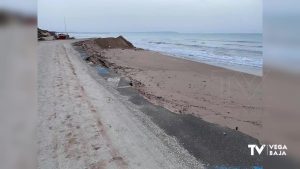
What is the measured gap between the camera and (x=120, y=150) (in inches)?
156

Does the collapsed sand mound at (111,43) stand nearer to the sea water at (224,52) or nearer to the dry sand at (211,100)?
the sea water at (224,52)

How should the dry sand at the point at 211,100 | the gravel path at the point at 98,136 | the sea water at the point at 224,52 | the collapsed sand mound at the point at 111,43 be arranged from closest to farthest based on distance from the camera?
the gravel path at the point at 98,136 < the dry sand at the point at 211,100 < the sea water at the point at 224,52 < the collapsed sand mound at the point at 111,43

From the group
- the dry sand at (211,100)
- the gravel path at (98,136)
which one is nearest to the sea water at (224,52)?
the dry sand at (211,100)

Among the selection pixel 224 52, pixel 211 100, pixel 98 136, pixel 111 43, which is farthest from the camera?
pixel 111 43

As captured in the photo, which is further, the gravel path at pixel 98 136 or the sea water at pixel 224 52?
the sea water at pixel 224 52

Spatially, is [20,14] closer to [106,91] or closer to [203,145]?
[203,145]

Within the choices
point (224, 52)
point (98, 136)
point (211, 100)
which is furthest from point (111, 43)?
point (98, 136)

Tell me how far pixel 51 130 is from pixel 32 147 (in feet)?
13.3

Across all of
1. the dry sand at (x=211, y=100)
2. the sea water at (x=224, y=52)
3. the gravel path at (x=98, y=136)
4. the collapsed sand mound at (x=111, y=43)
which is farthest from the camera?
the collapsed sand mound at (x=111, y=43)

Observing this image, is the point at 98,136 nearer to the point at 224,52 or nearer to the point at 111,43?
the point at 224,52

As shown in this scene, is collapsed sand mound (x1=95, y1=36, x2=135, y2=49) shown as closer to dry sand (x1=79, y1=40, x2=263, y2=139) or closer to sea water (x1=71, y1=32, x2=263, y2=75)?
sea water (x1=71, y1=32, x2=263, y2=75)

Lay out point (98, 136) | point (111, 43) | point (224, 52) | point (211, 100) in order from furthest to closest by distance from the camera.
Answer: point (111, 43) → point (224, 52) → point (211, 100) → point (98, 136)

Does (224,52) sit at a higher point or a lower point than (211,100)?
higher

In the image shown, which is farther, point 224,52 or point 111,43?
point 111,43
